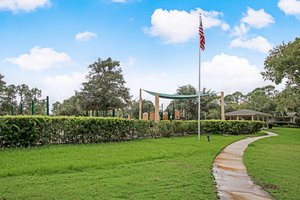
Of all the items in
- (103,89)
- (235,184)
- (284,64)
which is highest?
(284,64)

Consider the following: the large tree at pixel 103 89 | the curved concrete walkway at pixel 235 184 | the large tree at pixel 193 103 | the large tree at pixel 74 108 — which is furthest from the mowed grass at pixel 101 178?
the large tree at pixel 193 103

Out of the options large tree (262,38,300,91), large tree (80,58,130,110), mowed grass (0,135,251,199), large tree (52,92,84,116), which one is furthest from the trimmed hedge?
large tree (52,92,84,116)

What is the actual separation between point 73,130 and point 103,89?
17.3 meters

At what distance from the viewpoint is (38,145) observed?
31.3ft

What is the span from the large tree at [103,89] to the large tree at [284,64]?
46.8 feet

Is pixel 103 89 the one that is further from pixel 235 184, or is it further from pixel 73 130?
pixel 235 184

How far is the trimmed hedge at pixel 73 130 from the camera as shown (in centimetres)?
889

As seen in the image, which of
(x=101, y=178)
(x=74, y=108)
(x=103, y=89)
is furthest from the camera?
(x=74, y=108)

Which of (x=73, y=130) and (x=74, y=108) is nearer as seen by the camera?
(x=73, y=130)

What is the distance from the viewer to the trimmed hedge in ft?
29.2

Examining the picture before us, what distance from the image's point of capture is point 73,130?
34.9ft

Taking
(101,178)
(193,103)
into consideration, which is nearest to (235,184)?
(101,178)

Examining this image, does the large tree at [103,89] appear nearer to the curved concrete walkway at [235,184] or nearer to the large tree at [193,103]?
the large tree at [193,103]

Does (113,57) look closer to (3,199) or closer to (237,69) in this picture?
(237,69)
